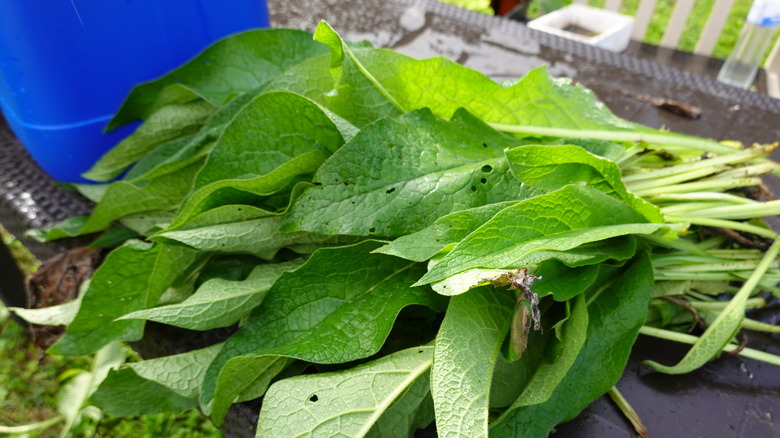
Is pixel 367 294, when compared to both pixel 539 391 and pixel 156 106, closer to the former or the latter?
pixel 539 391

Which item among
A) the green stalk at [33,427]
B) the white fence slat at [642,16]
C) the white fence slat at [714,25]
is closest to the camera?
the green stalk at [33,427]

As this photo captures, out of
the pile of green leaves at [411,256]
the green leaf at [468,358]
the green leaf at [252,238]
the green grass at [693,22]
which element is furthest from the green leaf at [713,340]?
the green grass at [693,22]

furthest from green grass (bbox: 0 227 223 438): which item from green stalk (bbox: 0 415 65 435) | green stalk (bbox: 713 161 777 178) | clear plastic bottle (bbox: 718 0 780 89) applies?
clear plastic bottle (bbox: 718 0 780 89)

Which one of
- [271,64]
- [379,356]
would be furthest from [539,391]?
[271,64]

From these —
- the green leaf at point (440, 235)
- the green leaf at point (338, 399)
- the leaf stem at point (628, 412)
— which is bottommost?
the leaf stem at point (628, 412)

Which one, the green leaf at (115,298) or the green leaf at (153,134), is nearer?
the green leaf at (115,298)

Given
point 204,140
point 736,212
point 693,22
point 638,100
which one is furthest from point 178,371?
point 693,22

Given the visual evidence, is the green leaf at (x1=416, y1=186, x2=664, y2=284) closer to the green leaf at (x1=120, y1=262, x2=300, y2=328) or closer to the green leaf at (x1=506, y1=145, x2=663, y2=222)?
the green leaf at (x1=506, y1=145, x2=663, y2=222)

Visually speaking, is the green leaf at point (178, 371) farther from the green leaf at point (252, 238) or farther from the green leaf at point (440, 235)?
the green leaf at point (440, 235)
